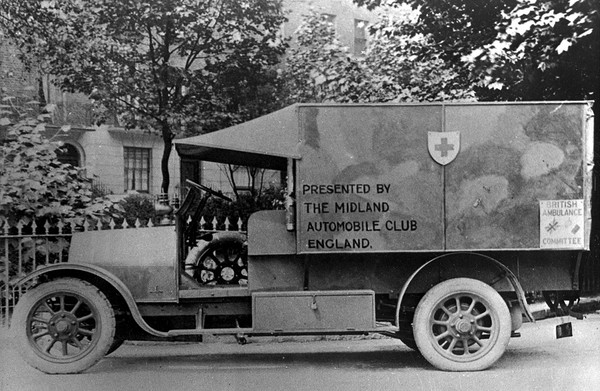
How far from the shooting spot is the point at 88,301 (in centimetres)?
524

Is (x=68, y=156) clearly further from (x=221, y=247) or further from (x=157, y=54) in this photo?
(x=221, y=247)

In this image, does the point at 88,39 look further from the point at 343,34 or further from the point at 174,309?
the point at 174,309

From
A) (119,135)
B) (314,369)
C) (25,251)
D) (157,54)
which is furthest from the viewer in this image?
(119,135)

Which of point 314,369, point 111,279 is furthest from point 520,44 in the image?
point 111,279

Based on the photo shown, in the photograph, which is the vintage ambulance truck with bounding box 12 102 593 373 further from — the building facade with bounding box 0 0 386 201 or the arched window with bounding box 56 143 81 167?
the arched window with bounding box 56 143 81 167

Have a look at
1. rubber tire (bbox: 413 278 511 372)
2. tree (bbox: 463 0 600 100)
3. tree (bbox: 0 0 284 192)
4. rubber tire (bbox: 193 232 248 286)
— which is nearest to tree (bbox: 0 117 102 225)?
tree (bbox: 0 0 284 192)

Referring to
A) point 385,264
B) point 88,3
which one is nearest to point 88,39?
point 88,3

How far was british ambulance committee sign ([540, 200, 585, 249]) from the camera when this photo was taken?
523cm

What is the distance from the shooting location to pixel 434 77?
984 centimetres

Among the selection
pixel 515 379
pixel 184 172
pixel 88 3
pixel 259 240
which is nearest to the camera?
pixel 515 379

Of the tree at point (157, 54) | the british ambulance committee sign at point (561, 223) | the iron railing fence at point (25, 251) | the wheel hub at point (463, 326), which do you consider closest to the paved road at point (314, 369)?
the wheel hub at point (463, 326)

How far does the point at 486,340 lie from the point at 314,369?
4.77 ft

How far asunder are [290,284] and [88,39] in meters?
6.07

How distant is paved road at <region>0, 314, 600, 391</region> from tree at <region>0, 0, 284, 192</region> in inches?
132
